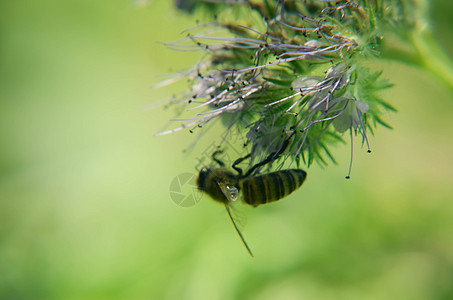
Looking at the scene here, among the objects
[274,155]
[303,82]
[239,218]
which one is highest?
[303,82]

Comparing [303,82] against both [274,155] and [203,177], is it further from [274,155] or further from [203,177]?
[203,177]

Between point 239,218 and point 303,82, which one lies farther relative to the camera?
point 239,218

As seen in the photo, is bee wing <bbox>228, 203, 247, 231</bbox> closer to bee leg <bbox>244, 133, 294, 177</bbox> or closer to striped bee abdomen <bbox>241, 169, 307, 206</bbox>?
striped bee abdomen <bbox>241, 169, 307, 206</bbox>

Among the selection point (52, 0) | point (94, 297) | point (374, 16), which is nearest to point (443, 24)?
point (374, 16)

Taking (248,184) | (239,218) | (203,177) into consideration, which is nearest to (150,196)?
(203,177)

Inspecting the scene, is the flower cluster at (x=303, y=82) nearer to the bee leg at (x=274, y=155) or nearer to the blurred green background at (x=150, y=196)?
the bee leg at (x=274, y=155)

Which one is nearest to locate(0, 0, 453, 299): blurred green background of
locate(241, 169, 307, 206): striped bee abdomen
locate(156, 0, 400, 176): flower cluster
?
locate(156, 0, 400, 176): flower cluster
